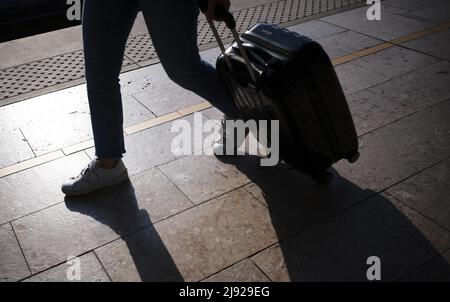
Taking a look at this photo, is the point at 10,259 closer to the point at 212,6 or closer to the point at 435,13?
the point at 212,6

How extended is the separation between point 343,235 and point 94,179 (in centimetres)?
138

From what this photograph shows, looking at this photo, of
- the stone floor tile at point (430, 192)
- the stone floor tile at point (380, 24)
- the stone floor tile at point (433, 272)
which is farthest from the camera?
the stone floor tile at point (380, 24)

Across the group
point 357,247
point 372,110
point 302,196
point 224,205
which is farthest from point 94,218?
point 372,110

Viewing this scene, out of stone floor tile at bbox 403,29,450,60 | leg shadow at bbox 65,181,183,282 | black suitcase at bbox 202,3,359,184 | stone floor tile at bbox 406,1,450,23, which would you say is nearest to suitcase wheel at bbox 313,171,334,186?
black suitcase at bbox 202,3,359,184

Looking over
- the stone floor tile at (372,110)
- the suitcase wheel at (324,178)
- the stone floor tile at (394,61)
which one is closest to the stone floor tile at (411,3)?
the stone floor tile at (394,61)

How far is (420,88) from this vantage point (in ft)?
11.4

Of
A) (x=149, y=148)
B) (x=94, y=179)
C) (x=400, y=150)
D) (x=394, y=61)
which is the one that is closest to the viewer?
(x=94, y=179)

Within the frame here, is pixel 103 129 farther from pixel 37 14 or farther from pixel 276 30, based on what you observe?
pixel 37 14

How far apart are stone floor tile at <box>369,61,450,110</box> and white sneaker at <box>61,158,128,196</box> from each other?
203 cm

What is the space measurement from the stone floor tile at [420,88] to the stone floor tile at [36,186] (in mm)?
2250

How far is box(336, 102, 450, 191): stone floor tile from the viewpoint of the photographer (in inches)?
103

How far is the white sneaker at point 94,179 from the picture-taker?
8.47 feet

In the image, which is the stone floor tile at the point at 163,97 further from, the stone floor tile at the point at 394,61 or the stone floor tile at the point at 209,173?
the stone floor tile at the point at 394,61

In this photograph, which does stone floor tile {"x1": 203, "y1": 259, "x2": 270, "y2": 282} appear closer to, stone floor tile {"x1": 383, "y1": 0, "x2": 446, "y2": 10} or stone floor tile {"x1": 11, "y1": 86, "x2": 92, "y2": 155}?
stone floor tile {"x1": 11, "y1": 86, "x2": 92, "y2": 155}
